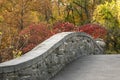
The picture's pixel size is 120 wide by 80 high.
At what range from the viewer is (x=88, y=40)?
12797 mm

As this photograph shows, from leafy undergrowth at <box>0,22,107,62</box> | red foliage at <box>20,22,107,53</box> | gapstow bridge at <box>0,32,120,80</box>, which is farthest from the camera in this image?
red foliage at <box>20,22,107,53</box>

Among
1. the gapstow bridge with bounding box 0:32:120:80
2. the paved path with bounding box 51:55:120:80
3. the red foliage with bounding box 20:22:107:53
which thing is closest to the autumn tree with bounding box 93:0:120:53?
the red foliage with bounding box 20:22:107:53

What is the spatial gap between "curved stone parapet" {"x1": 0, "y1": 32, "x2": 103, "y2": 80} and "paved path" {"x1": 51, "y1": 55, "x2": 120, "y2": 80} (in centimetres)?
24

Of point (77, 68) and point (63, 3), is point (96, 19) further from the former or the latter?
point (77, 68)

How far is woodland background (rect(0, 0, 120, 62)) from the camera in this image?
47.4ft

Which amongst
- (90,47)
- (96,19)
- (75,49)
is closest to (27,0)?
(96,19)

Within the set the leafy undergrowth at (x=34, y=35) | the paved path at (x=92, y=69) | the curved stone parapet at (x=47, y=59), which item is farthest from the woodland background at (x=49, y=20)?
the paved path at (x=92, y=69)

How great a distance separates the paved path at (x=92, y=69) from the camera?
344 inches

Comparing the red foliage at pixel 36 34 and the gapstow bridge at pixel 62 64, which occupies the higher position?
the red foliage at pixel 36 34

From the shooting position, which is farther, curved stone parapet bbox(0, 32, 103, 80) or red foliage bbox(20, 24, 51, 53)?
red foliage bbox(20, 24, 51, 53)

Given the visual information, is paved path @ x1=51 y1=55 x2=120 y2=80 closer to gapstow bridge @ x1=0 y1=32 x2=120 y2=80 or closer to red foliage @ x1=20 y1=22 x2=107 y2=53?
gapstow bridge @ x1=0 y1=32 x2=120 y2=80

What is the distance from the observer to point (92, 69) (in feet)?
31.6

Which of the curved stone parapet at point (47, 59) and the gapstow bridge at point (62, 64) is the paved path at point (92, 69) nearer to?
the gapstow bridge at point (62, 64)

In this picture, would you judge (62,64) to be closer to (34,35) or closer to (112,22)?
(34,35)
